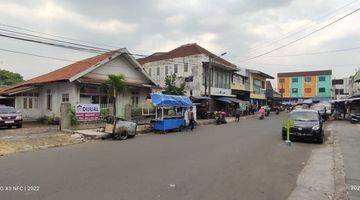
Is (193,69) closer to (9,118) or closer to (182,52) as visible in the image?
(182,52)

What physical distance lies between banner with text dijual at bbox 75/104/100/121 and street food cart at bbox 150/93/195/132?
4182 millimetres

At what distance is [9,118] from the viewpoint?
928 inches

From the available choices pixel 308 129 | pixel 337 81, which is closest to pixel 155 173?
pixel 308 129

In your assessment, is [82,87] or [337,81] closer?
[82,87]

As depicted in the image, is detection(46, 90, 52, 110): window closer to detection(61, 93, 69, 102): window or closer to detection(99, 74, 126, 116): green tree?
detection(61, 93, 69, 102): window

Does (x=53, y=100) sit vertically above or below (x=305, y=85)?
below

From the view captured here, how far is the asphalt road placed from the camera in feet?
24.9

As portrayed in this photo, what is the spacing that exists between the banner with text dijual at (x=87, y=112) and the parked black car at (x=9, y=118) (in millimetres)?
4072

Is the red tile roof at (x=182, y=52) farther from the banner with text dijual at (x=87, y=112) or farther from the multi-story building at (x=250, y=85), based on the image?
the banner with text dijual at (x=87, y=112)

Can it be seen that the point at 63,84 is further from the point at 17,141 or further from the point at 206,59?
the point at 206,59

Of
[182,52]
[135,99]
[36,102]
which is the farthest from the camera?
[182,52]

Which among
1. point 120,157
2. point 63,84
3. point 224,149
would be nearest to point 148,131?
point 63,84

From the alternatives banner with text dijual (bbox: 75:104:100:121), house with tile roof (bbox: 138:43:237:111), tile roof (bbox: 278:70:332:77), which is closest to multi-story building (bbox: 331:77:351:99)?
tile roof (bbox: 278:70:332:77)

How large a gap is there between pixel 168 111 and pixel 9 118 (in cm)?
1120
